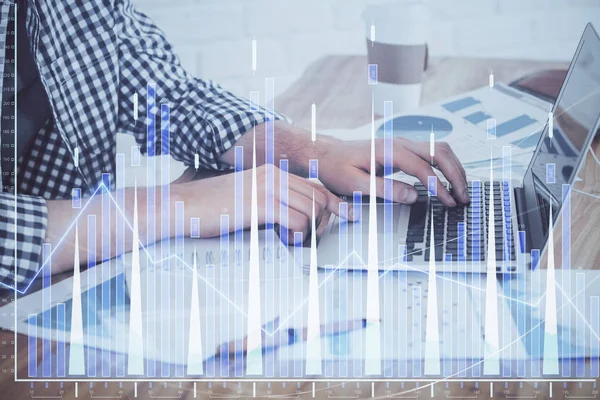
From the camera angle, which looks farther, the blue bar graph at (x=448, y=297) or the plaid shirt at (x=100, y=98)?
the plaid shirt at (x=100, y=98)

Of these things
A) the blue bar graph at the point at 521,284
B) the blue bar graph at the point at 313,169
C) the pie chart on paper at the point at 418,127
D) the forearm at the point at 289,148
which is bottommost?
the blue bar graph at the point at 521,284

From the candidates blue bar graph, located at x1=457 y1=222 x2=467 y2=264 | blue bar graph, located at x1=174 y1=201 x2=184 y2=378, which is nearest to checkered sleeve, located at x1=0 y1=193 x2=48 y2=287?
blue bar graph, located at x1=174 y1=201 x2=184 y2=378

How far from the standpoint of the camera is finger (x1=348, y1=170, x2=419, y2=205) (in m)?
1.06

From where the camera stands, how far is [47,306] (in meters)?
1.06


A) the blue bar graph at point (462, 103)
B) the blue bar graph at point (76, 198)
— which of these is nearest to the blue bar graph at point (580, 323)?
the blue bar graph at point (462, 103)

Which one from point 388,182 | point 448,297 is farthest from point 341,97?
point 448,297

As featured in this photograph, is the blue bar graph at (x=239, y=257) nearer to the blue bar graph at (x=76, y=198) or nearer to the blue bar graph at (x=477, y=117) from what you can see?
the blue bar graph at (x=76, y=198)

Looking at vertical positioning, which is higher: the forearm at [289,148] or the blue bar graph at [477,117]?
the blue bar graph at [477,117]

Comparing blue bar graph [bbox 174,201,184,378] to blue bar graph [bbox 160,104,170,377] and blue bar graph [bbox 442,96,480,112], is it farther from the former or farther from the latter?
blue bar graph [bbox 442,96,480,112]

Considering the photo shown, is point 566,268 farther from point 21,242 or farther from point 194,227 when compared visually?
point 21,242

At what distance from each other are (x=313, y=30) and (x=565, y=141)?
0.45 m

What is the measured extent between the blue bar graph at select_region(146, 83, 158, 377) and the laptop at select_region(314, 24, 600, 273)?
0.92 ft

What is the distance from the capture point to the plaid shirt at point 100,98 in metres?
1.11

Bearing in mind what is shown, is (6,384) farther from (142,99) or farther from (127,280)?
(142,99)
